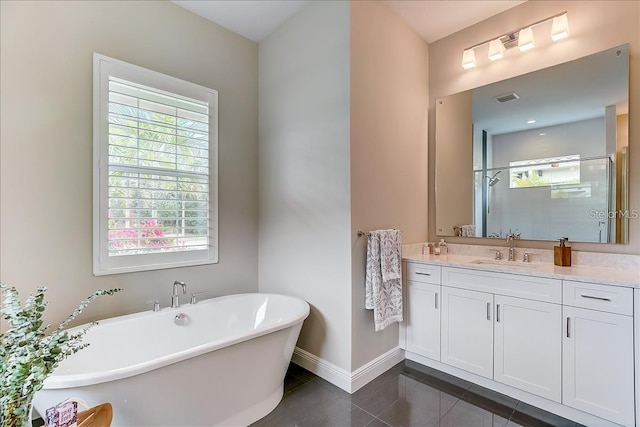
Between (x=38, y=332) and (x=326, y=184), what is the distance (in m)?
1.84

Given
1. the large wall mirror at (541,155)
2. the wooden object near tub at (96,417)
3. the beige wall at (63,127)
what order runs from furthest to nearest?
the large wall mirror at (541,155) → the beige wall at (63,127) → the wooden object near tub at (96,417)

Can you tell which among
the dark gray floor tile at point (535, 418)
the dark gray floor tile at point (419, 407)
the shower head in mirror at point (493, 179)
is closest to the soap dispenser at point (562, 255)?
the shower head in mirror at point (493, 179)

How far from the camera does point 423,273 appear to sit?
2.54 meters

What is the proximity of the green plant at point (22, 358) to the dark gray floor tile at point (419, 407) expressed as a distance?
1792mm

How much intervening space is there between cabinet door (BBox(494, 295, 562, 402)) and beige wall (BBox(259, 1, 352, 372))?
41.4 inches

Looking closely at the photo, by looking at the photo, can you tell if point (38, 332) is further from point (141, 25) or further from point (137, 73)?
point (141, 25)

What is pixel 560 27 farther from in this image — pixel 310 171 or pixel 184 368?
pixel 184 368

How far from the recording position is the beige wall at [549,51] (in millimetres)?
2057

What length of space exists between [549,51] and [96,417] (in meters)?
3.59

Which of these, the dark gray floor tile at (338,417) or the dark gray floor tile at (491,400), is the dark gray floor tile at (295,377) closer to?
the dark gray floor tile at (338,417)

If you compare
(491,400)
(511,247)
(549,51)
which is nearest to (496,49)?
(549,51)

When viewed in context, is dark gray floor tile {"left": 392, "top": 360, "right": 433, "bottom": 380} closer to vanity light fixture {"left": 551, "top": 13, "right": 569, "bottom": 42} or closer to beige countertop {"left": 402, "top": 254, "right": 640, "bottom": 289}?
beige countertop {"left": 402, "top": 254, "right": 640, "bottom": 289}

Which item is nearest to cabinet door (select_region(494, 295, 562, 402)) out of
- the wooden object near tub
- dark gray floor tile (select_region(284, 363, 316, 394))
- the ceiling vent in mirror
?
dark gray floor tile (select_region(284, 363, 316, 394))

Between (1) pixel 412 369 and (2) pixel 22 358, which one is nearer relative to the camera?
(2) pixel 22 358
